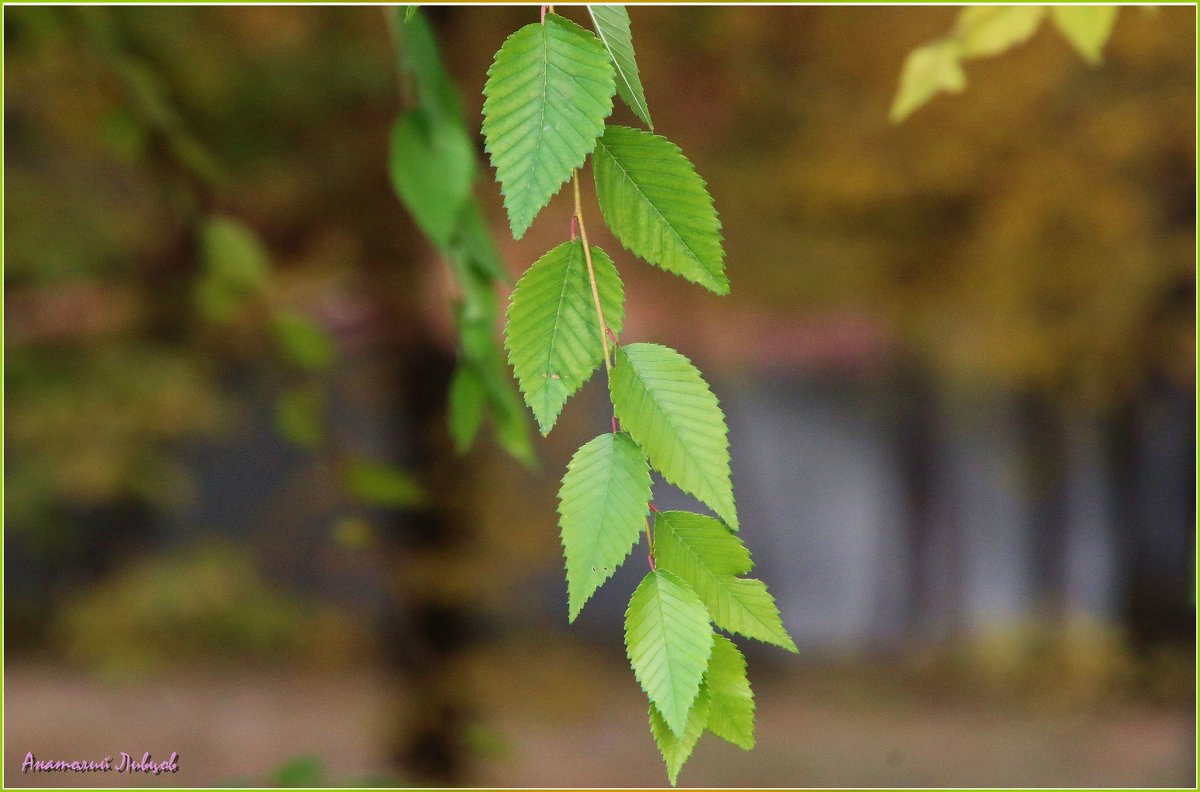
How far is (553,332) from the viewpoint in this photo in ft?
1.20

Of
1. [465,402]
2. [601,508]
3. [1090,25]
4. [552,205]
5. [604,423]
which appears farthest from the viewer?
[604,423]

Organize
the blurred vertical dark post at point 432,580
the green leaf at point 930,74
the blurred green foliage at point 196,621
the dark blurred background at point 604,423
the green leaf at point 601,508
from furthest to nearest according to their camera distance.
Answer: the blurred green foliage at point 196,621
the dark blurred background at point 604,423
the blurred vertical dark post at point 432,580
the green leaf at point 930,74
the green leaf at point 601,508

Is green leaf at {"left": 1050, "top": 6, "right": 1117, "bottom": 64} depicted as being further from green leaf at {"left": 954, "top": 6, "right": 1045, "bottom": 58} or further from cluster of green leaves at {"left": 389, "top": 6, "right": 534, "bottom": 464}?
cluster of green leaves at {"left": 389, "top": 6, "right": 534, "bottom": 464}

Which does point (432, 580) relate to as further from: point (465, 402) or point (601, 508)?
point (601, 508)

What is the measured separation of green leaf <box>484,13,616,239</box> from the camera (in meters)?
0.34

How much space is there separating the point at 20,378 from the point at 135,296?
0.48 m

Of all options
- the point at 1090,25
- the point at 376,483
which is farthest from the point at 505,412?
the point at 1090,25

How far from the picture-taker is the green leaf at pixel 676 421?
0.35 m

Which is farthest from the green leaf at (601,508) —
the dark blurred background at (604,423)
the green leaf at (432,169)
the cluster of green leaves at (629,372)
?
the dark blurred background at (604,423)

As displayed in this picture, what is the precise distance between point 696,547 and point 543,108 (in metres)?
0.17

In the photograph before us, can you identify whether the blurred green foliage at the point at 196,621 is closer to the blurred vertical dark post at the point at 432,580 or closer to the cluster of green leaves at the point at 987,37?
the blurred vertical dark post at the point at 432,580

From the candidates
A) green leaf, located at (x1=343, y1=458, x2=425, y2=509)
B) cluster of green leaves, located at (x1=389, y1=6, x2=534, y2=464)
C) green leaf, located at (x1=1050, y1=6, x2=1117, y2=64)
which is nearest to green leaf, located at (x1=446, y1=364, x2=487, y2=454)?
cluster of green leaves, located at (x1=389, y1=6, x2=534, y2=464)

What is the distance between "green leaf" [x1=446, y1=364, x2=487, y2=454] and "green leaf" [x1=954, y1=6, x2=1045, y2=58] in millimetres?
462

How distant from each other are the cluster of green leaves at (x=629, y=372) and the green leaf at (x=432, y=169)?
35 cm
